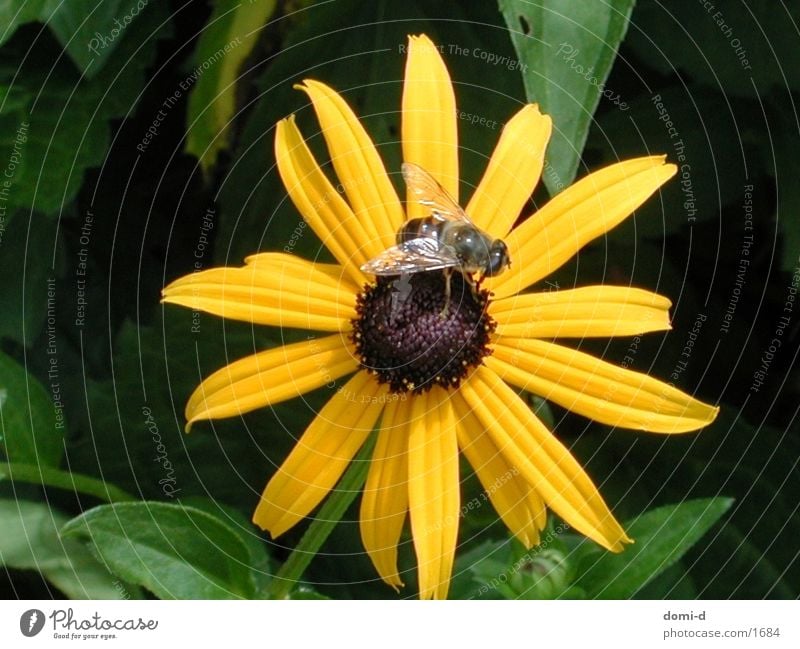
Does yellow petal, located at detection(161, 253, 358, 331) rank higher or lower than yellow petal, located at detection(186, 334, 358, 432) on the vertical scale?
higher

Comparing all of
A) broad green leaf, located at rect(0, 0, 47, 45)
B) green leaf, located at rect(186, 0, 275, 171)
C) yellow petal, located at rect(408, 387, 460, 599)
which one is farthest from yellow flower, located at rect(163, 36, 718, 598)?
broad green leaf, located at rect(0, 0, 47, 45)

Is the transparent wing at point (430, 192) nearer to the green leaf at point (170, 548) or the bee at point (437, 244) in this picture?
the bee at point (437, 244)

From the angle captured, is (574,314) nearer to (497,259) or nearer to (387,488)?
(497,259)

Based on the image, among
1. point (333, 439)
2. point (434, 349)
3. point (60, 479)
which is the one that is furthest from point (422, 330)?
point (60, 479)

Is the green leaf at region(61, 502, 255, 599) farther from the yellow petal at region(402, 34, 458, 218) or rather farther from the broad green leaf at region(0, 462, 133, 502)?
the yellow petal at region(402, 34, 458, 218)
